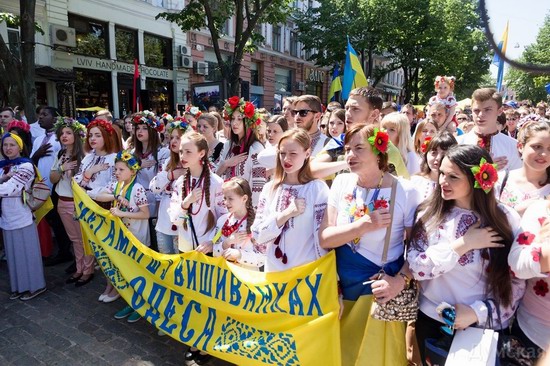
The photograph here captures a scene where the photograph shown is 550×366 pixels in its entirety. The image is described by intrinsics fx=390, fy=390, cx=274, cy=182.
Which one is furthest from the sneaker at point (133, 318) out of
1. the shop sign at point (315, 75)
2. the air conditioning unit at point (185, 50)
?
the shop sign at point (315, 75)

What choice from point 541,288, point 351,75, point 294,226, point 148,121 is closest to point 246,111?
point 148,121

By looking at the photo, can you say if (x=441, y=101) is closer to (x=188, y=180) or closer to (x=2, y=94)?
(x=188, y=180)

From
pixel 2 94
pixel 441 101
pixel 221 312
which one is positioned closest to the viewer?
pixel 221 312

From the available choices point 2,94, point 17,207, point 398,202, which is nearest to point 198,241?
point 398,202

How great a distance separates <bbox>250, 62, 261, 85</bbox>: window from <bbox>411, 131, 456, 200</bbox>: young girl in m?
26.9

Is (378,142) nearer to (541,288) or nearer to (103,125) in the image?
(541,288)

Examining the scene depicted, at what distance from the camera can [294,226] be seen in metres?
2.75

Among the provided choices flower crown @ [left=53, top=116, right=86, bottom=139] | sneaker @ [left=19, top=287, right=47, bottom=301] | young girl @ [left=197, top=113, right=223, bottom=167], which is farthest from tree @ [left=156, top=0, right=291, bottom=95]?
sneaker @ [left=19, top=287, right=47, bottom=301]

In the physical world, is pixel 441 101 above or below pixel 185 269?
above

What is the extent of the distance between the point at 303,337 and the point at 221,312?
80 centimetres

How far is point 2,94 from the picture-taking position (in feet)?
43.7

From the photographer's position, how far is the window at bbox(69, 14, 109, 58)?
17.0 meters

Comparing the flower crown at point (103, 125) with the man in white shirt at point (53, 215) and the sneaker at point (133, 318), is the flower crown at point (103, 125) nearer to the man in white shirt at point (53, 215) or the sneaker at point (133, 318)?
the man in white shirt at point (53, 215)

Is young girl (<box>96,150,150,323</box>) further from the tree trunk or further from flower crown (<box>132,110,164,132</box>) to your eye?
the tree trunk
